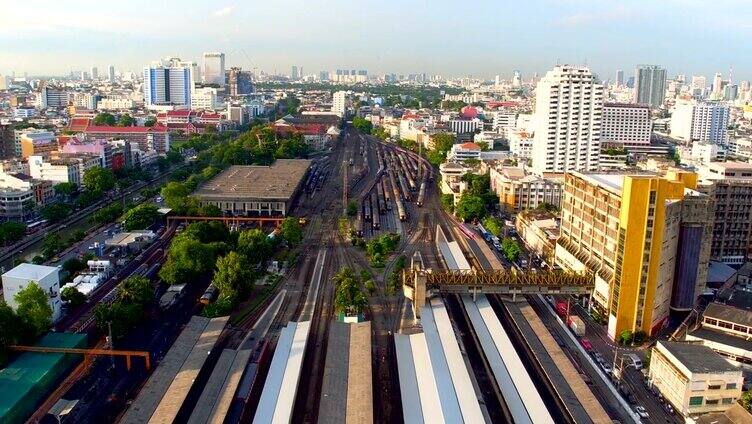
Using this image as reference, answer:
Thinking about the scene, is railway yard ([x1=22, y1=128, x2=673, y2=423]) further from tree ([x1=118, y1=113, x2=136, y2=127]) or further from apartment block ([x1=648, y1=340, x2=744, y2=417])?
tree ([x1=118, y1=113, x2=136, y2=127])

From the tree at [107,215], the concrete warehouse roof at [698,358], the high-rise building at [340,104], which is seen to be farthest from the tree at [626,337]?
the high-rise building at [340,104]

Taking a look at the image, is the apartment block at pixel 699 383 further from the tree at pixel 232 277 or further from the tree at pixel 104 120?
the tree at pixel 104 120

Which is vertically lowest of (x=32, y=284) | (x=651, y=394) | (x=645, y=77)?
(x=651, y=394)

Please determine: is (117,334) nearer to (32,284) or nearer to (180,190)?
(32,284)

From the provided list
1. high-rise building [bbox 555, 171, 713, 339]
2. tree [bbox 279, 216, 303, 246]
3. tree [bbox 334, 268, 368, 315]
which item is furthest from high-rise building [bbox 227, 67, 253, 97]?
high-rise building [bbox 555, 171, 713, 339]

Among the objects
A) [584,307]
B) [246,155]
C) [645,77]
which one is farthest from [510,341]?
[645,77]
